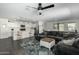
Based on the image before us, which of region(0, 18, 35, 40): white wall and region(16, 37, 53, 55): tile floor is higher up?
region(0, 18, 35, 40): white wall

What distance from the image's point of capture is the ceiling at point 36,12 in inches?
76.5

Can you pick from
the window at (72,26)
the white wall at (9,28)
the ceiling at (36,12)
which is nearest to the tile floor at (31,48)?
the white wall at (9,28)

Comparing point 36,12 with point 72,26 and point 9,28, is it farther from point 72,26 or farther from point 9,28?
point 72,26

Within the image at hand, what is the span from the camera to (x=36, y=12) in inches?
77.5

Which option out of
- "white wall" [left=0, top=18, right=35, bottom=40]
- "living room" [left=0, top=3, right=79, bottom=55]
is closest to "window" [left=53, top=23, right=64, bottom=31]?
"living room" [left=0, top=3, right=79, bottom=55]

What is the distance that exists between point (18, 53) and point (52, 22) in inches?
35.9

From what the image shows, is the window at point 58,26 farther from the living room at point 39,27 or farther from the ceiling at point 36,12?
the ceiling at point 36,12

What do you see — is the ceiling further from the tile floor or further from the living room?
the tile floor

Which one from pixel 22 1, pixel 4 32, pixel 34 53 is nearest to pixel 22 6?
pixel 22 1

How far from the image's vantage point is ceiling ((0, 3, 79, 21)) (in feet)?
6.38

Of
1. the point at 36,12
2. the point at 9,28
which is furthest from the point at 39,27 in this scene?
the point at 9,28

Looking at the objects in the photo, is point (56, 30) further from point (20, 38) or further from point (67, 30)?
point (20, 38)

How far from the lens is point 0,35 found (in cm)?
192

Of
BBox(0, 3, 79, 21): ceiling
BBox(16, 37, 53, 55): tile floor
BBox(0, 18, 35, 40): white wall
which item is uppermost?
BBox(0, 3, 79, 21): ceiling
